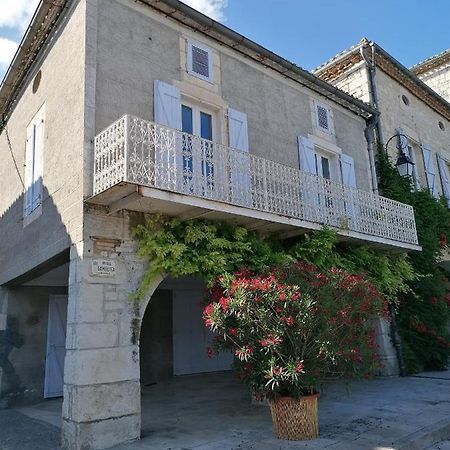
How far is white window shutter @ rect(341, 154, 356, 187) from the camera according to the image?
10539mm

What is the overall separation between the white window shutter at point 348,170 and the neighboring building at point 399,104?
5.79ft

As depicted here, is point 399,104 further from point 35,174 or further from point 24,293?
point 24,293

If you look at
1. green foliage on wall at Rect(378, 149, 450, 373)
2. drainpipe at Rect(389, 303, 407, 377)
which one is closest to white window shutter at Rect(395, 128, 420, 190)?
green foliage on wall at Rect(378, 149, 450, 373)

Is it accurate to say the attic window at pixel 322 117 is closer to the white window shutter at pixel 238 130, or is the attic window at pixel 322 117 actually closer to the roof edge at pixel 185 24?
the roof edge at pixel 185 24

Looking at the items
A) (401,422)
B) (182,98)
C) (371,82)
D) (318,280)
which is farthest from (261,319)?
(371,82)

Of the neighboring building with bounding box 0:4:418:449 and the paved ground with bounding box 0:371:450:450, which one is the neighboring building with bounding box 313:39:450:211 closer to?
the neighboring building with bounding box 0:4:418:449

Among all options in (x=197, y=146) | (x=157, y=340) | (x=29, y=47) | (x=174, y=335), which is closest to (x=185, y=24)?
(x=197, y=146)

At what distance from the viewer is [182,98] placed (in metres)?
7.84

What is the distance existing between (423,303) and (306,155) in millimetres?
4743

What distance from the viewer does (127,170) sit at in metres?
5.46

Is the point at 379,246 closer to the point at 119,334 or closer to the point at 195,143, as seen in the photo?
the point at 195,143

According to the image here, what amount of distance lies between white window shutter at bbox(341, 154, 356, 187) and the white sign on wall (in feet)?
21.0

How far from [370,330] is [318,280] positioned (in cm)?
112

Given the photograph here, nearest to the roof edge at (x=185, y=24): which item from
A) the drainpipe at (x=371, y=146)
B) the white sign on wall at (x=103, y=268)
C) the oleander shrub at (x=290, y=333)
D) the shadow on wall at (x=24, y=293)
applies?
the drainpipe at (x=371, y=146)
